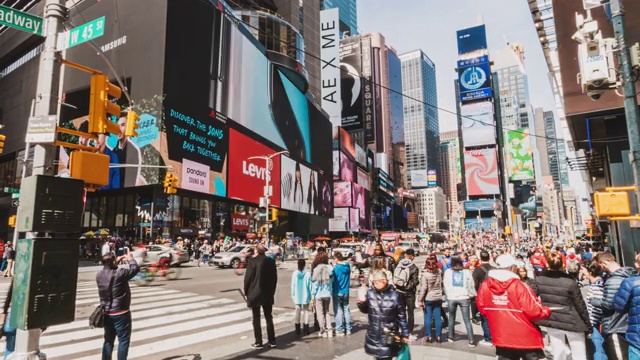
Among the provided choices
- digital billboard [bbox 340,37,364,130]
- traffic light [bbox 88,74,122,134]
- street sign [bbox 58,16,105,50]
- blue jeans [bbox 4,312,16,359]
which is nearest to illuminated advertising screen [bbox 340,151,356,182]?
digital billboard [bbox 340,37,364,130]

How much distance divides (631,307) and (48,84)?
7715 mm

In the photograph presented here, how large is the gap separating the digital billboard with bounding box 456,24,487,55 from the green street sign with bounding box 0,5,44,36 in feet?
437

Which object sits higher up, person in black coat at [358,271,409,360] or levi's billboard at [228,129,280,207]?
levi's billboard at [228,129,280,207]

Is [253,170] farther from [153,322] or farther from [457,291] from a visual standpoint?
[457,291]

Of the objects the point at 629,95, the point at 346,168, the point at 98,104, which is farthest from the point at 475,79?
the point at 98,104

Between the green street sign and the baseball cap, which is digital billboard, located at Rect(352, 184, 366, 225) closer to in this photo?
the baseball cap

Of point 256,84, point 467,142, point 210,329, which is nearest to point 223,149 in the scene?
point 256,84

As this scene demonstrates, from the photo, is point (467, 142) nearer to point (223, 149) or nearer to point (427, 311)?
point (223, 149)

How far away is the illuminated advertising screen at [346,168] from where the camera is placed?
303 feet

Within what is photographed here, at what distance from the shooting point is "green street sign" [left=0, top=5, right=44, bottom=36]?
16.5 ft

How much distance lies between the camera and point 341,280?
28.2 ft

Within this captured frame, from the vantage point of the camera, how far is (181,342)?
7.76 metres

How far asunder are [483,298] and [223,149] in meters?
41.9

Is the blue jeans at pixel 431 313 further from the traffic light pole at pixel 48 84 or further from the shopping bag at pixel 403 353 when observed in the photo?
the traffic light pole at pixel 48 84
